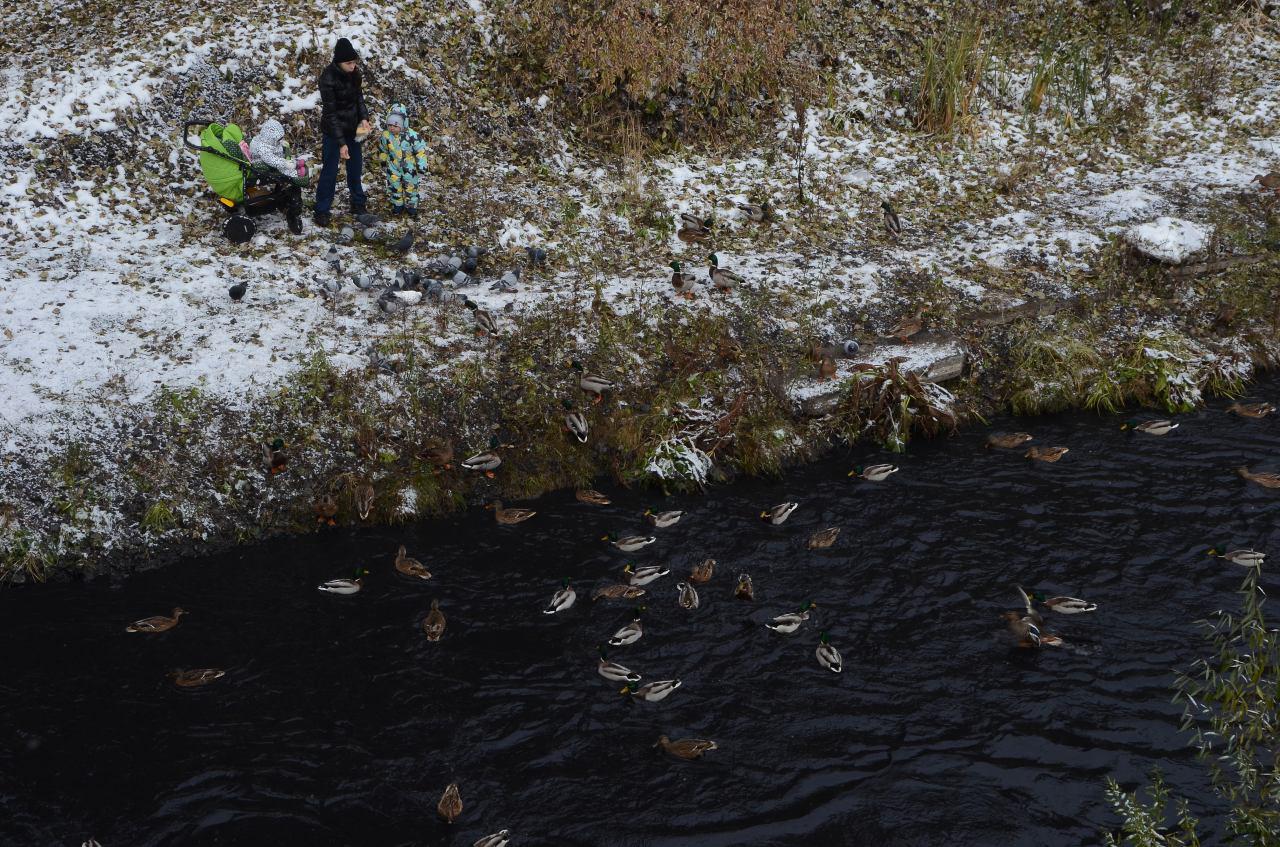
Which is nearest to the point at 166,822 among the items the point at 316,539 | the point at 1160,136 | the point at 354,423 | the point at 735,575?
the point at 316,539

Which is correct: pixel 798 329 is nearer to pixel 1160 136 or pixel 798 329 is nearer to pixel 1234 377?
pixel 1234 377

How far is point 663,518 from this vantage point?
12.1 metres

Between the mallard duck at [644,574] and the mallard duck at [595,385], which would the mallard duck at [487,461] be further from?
the mallard duck at [644,574]

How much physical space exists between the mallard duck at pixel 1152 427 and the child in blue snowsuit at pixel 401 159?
1148cm

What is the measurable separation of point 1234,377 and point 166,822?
15285 millimetres

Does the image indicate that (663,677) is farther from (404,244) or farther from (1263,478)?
(1263,478)

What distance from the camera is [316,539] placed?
38.4 ft

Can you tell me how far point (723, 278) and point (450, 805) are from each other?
8916mm

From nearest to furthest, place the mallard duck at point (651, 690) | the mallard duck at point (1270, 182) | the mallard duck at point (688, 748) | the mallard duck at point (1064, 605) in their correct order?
1. the mallard duck at point (688, 748)
2. the mallard duck at point (651, 690)
3. the mallard duck at point (1064, 605)
4. the mallard duck at point (1270, 182)

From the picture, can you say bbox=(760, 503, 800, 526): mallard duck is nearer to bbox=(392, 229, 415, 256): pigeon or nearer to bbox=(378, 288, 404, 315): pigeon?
bbox=(378, 288, 404, 315): pigeon

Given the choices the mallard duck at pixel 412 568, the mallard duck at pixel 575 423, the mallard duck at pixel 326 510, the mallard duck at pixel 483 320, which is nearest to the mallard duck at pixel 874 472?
the mallard duck at pixel 575 423

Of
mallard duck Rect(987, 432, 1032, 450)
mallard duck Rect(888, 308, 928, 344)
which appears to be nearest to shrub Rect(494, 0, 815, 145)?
mallard duck Rect(888, 308, 928, 344)

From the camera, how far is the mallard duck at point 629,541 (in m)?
11.6

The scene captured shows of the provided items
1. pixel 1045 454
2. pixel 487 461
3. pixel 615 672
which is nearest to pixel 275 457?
pixel 487 461
